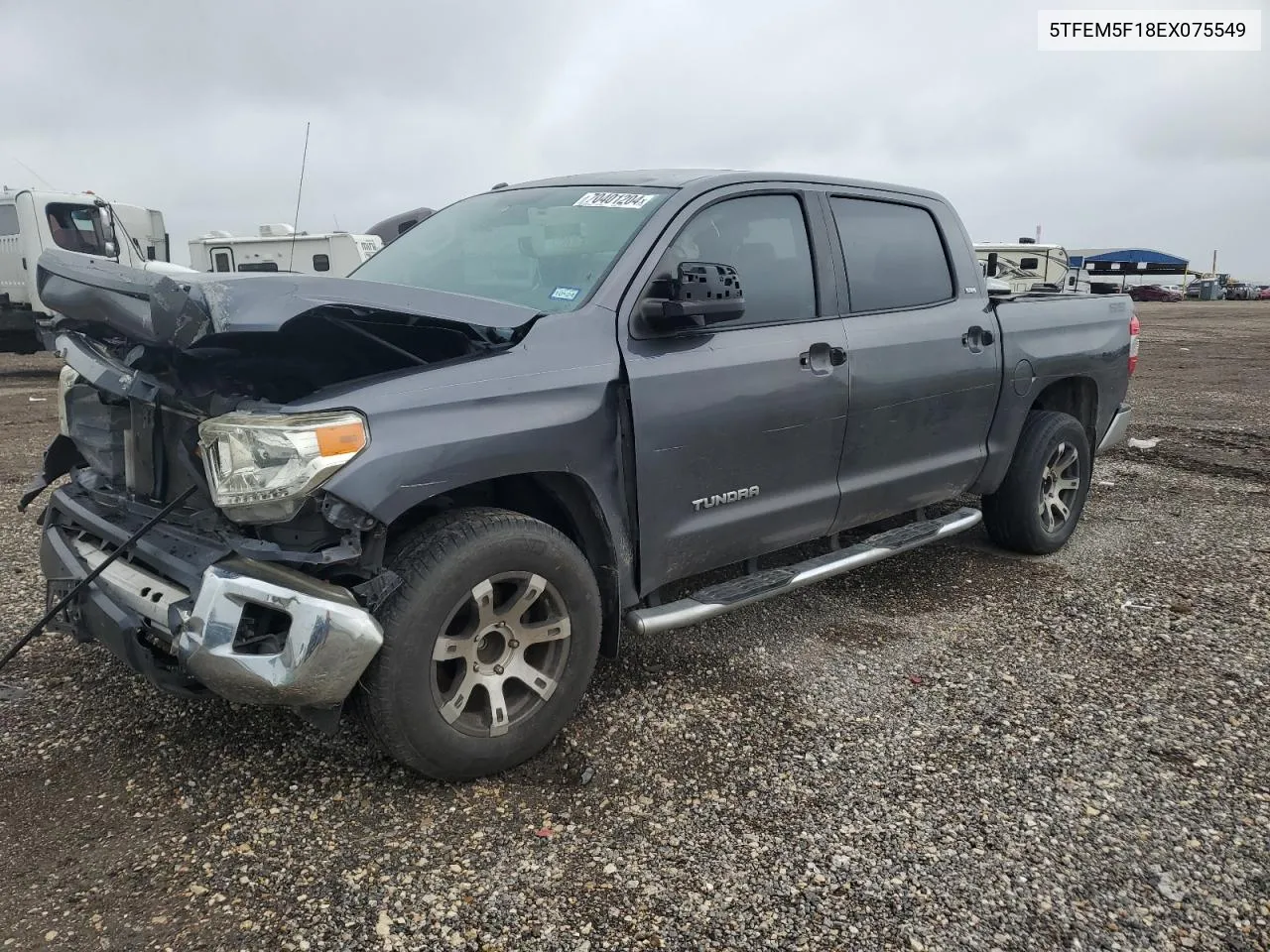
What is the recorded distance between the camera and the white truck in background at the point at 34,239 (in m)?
13.6

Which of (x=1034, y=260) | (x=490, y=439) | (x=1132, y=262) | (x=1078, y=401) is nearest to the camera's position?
(x=490, y=439)

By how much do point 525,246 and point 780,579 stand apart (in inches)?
61.8

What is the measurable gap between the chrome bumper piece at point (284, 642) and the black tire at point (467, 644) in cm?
11

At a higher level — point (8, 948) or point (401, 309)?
point (401, 309)

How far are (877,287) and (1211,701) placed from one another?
2.01 m

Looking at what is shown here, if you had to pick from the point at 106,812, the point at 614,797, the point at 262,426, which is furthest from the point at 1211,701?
the point at 106,812

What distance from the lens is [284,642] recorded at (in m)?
2.48

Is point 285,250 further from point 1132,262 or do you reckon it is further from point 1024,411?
point 1132,262

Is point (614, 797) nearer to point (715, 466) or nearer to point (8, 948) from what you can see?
point (715, 466)

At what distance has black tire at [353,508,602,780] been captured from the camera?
257 centimetres

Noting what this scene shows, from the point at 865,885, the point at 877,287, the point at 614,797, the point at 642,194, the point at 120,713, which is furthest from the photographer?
the point at 877,287

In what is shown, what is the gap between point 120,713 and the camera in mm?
3264

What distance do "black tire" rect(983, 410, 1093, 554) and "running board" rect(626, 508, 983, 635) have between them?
0.42 m

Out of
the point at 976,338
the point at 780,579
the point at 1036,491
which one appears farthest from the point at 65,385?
the point at 1036,491
